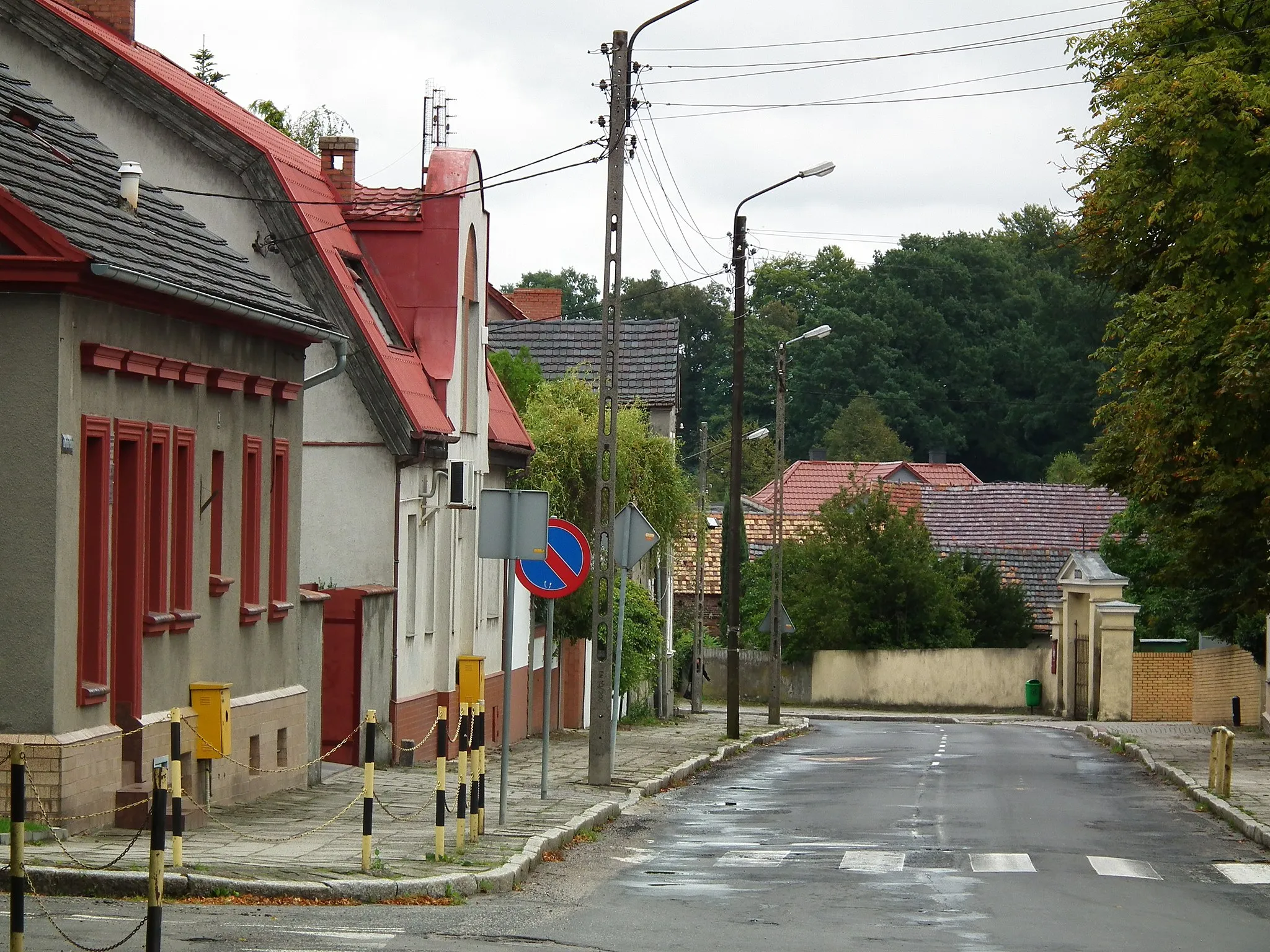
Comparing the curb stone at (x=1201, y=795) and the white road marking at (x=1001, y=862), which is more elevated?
the white road marking at (x=1001, y=862)

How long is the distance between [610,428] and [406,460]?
325cm

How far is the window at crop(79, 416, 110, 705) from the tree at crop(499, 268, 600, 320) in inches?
3639

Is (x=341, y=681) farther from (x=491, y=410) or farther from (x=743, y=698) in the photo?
(x=743, y=698)

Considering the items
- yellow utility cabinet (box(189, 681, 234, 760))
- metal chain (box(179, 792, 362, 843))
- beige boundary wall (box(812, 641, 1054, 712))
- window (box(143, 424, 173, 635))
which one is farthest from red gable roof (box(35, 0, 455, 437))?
beige boundary wall (box(812, 641, 1054, 712))

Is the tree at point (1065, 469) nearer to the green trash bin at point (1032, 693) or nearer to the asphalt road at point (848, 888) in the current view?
the green trash bin at point (1032, 693)

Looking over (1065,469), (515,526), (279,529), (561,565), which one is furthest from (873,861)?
(1065,469)

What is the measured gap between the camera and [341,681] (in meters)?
22.4

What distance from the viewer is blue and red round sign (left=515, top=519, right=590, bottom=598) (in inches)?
690

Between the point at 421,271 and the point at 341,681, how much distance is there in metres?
5.99

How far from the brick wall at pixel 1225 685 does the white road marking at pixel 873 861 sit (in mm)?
24446

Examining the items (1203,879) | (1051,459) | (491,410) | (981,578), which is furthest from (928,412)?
(1203,879)

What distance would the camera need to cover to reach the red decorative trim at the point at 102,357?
14336mm

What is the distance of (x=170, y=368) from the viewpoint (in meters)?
16.0

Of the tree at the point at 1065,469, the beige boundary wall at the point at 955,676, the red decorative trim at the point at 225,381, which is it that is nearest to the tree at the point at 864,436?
the tree at the point at 1065,469
